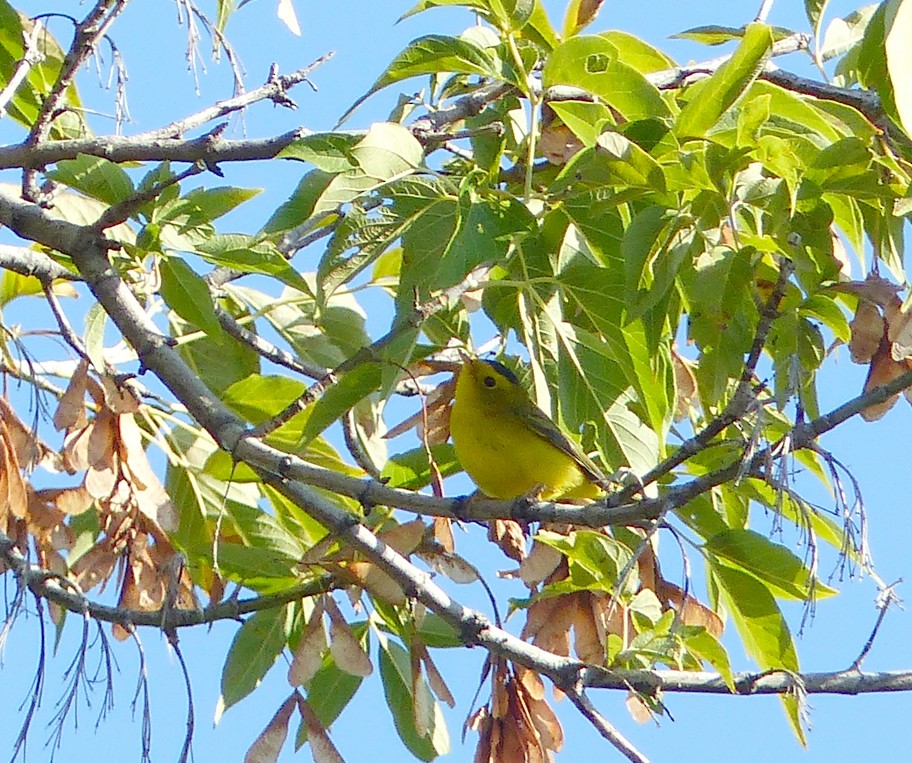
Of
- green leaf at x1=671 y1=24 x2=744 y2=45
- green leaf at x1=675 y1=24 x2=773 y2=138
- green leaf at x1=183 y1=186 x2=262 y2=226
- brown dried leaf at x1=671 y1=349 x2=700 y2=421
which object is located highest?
green leaf at x1=671 y1=24 x2=744 y2=45

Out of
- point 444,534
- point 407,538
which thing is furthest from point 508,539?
point 407,538

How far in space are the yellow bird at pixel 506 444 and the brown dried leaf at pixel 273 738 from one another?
137 cm

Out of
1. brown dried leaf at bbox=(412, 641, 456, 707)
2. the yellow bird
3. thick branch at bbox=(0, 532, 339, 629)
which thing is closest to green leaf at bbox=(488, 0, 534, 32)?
thick branch at bbox=(0, 532, 339, 629)

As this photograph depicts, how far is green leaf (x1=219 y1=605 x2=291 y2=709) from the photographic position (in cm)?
269

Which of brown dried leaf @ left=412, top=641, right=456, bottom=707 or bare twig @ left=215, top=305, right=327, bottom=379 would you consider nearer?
brown dried leaf @ left=412, top=641, right=456, bottom=707

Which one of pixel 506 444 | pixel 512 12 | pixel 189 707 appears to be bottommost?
pixel 189 707

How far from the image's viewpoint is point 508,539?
2.72 meters

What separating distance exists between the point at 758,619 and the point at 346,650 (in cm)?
77

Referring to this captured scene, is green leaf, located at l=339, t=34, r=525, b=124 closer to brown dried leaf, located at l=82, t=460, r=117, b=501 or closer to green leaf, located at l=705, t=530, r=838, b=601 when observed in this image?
brown dried leaf, located at l=82, t=460, r=117, b=501

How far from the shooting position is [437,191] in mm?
2361

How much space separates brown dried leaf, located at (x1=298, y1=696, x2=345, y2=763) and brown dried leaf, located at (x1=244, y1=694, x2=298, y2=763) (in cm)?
3

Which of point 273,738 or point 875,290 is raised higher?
point 875,290

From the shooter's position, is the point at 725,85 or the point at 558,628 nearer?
the point at 725,85

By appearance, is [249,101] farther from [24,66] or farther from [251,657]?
[251,657]
